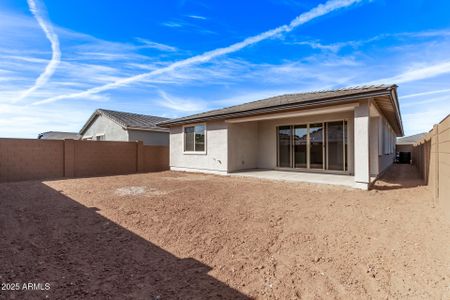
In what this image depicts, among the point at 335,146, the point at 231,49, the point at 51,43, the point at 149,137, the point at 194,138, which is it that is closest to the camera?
the point at 335,146

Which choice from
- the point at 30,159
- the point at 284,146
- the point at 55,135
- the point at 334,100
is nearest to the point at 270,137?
the point at 284,146

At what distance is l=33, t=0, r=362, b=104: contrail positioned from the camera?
864 centimetres

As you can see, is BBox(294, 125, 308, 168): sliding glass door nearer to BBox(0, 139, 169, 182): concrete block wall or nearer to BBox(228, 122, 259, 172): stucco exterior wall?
BBox(228, 122, 259, 172): stucco exterior wall

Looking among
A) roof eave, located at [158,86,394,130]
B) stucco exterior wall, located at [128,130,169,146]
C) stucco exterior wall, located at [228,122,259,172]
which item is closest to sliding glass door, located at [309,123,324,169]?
roof eave, located at [158,86,394,130]

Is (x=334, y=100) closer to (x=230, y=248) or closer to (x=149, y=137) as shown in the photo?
(x=230, y=248)

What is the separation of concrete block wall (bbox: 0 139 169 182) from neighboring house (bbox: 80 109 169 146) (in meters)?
2.34

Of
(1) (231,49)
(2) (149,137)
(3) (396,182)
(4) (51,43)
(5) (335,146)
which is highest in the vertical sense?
(1) (231,49)

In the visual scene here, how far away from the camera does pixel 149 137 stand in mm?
17938

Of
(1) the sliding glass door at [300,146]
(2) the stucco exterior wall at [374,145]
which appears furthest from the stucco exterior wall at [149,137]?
(2) the stucco exterior wall at [374,145]

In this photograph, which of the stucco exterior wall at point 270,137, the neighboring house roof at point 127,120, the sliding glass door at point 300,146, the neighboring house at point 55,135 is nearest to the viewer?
the stucco exterior wall at point 270,137

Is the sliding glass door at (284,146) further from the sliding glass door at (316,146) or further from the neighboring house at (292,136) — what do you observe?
the sliding glass door at (316,146)

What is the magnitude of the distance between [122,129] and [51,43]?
7.40 metres

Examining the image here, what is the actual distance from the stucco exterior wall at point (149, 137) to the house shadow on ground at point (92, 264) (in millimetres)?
12438

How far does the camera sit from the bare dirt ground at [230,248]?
257 cm
